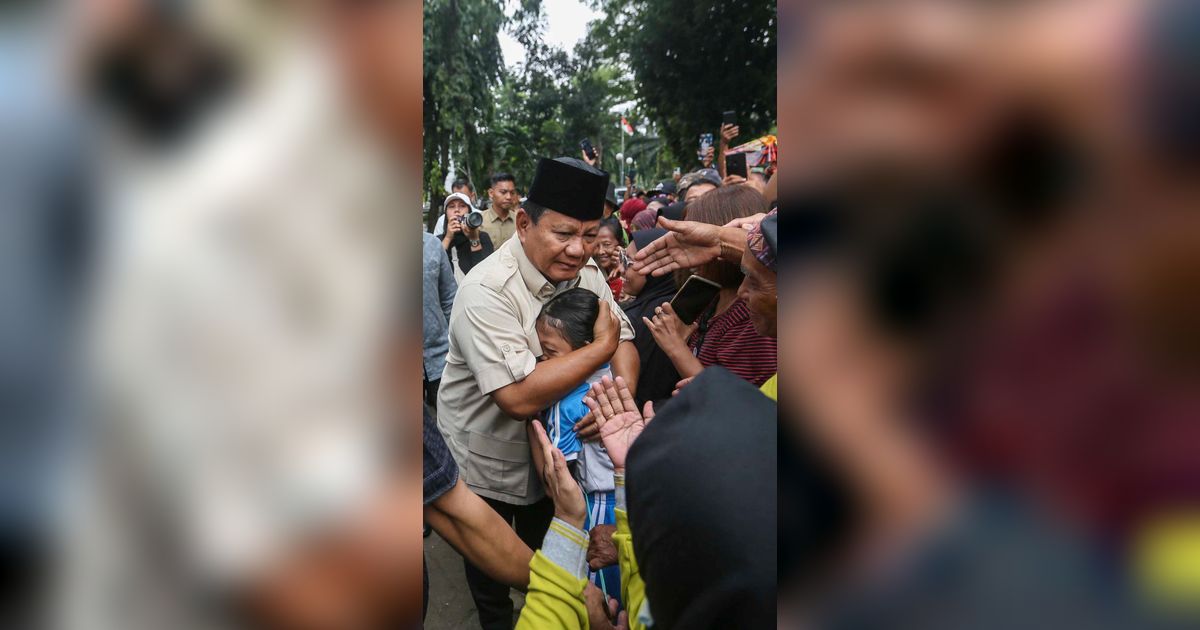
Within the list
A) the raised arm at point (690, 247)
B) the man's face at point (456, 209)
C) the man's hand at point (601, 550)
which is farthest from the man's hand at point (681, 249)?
the man's face at point (456, 209)

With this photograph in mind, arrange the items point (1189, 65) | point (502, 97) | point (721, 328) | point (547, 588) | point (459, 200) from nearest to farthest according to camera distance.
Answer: point (1189, 65) → point (547, 588) → point (502, 97) → point (721, 328) → point (459, 200)

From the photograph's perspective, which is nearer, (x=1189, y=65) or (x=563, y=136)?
(x=1189, y=65)

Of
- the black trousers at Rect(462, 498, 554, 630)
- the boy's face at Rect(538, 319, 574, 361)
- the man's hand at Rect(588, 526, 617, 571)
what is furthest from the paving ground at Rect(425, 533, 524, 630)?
the man's hand at Rect(588, 526, 617, 571)

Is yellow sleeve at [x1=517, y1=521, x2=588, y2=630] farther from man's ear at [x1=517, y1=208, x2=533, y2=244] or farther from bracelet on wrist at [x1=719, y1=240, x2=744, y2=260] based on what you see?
man's ear at [x1=517, y1=208, x2=533, y2=244]

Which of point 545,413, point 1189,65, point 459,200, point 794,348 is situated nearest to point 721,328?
point 545,413

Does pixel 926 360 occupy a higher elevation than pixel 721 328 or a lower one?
higher

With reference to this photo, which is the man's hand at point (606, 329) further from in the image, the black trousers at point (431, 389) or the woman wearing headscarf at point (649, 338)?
the black trousers at point (431, 389)

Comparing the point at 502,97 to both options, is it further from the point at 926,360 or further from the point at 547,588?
the point at 926,360

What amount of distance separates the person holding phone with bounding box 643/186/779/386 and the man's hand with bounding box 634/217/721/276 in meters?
0.11

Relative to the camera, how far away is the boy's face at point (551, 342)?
2543mm

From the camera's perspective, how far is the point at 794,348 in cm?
54

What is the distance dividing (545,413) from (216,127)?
2.06 metres

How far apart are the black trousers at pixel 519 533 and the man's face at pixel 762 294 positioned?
144 centimetres

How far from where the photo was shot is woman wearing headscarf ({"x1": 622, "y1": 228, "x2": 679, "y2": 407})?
9.09 ft
